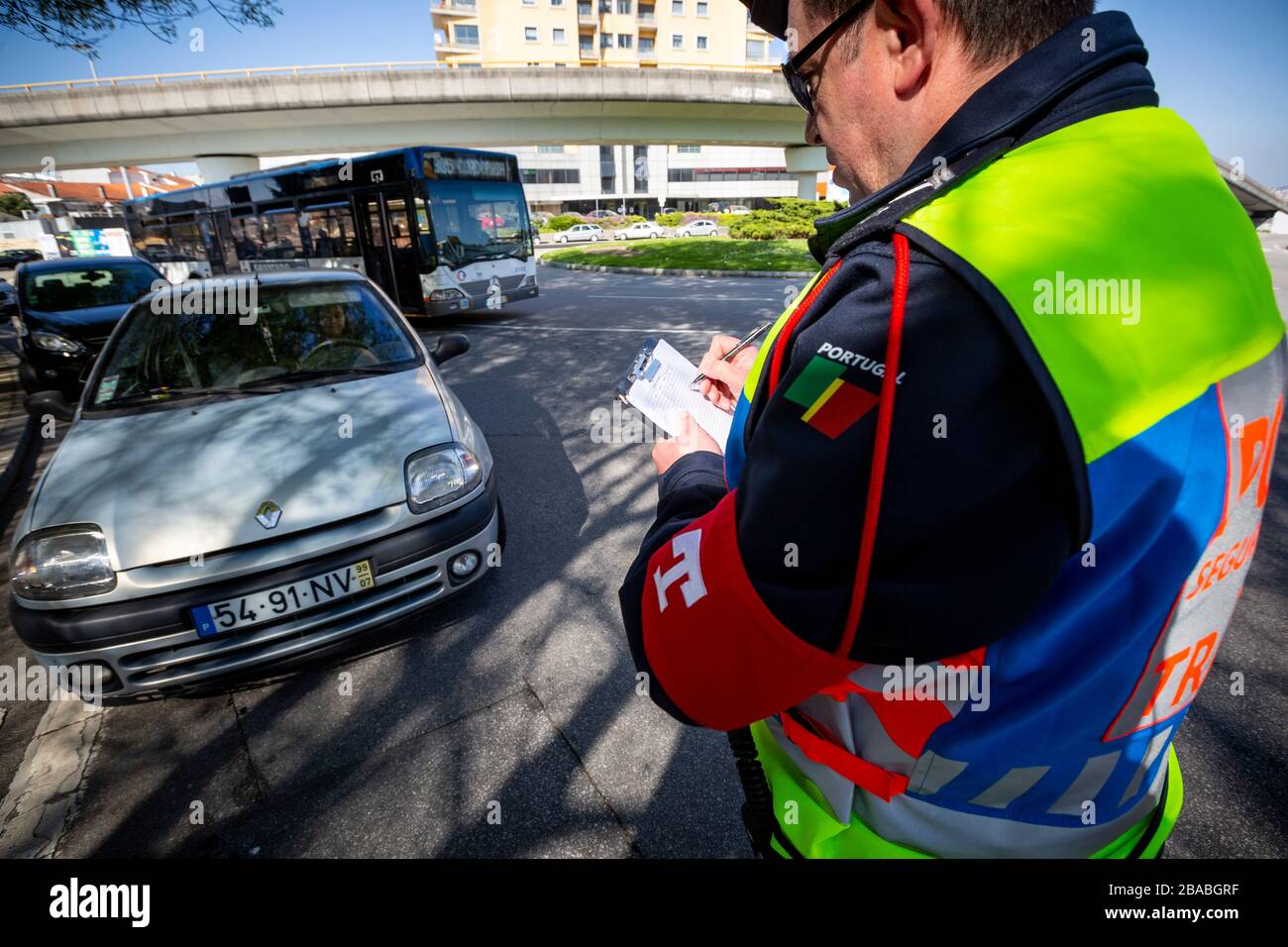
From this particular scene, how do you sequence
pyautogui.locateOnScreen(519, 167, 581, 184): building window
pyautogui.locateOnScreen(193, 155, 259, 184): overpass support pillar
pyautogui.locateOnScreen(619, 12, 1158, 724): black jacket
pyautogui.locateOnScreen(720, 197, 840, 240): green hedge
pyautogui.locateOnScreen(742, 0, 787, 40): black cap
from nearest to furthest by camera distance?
1. pyautogui.locateOnScreen(619, 12, 1158, 724): black jacket
2. pyautogui.locateOnScreen(742, 0, 787, 40): black cap
3. pyautogui.locateOnScreen(193, 155, 259, 184): overpass support pillar
4. pyautogui.locateOnScreen(720, 197, 840, 240): green hedge
5. pyautogui.locateOnScreen(519, 167, 581, 184): building window

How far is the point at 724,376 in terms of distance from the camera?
4.30 ft

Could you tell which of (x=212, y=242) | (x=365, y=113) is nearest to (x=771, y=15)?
(x=212, y=242)

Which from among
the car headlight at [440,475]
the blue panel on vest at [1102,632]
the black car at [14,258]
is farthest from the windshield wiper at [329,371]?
the black car at [14,258]

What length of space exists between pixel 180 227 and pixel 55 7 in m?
13.8

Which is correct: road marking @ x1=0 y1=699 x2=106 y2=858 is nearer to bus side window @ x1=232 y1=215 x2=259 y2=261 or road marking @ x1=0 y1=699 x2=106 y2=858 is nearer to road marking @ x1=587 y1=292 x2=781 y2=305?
road marking @ x1=587 y1=292 x2=781 y2=305

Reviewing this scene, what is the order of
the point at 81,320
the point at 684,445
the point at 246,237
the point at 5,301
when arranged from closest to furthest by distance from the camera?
the point at 684,445, the point at 81,320, the point at 246,237, the point at 5,301

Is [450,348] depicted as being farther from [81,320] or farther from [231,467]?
[81,320]

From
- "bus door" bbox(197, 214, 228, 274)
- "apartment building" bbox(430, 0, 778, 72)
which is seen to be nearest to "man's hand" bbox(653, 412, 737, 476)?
"bus door" bbox(197, 214, 228, 274)

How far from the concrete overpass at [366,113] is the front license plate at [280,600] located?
78.4ft

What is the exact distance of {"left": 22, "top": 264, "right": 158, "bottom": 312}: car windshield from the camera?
7.61m

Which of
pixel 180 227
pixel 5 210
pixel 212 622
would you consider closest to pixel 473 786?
pixel 212 622

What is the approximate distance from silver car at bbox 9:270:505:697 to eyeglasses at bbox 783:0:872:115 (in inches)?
90.1

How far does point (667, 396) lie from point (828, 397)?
0.71 metres

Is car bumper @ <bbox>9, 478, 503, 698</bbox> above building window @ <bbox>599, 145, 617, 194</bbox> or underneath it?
underneath
